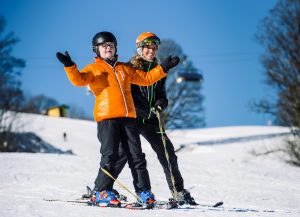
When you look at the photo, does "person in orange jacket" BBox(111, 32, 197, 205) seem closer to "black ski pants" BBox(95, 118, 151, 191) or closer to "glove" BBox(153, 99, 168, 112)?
"glove" BBox(153, 99, 168, 112)

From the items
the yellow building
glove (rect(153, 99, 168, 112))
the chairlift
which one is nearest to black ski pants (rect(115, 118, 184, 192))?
glove (rect(153, 99, 168, 112))

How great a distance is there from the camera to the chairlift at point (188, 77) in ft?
69.5

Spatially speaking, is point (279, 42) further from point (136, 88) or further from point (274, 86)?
point (136, 88)

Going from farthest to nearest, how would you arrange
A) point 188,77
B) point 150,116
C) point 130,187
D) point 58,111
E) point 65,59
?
point 58,111
point 188,77
point 130,187
point 150,116
point 65,59

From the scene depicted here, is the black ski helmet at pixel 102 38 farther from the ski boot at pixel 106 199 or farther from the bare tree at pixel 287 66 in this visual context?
the bare tree at pixel 287 66

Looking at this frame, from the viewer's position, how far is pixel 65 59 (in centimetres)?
417

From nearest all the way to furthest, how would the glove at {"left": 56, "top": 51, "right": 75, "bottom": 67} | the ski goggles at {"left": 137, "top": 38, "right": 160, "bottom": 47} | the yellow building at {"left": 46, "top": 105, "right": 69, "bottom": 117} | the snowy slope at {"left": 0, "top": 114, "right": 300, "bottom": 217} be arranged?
the snowy slope at {"left": 0, "top": 114, "right": 300, "bottom": 217} < the glove at {"left": 56, "top": 51, "right": 75, "bottom": 67} < the ski goggles at {"left": 137, "top": 38, "right": 160, "bottom": 47} < the yellow building at {"left": 46, "top": 105, "right": 69, "bottom": 117}

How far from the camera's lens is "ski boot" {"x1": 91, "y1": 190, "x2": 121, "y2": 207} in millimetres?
4254

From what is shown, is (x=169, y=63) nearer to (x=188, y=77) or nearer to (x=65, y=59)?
(x=65, y=59)

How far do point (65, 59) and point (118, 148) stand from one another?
101 cm

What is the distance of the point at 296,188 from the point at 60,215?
5.53m

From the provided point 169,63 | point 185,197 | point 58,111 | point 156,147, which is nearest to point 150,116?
point 156,147

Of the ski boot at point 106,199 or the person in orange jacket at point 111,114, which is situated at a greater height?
the person in orange jacket at point 111,114

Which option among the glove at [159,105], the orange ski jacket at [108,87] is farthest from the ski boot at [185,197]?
the orange ski jacket at [108,87]
